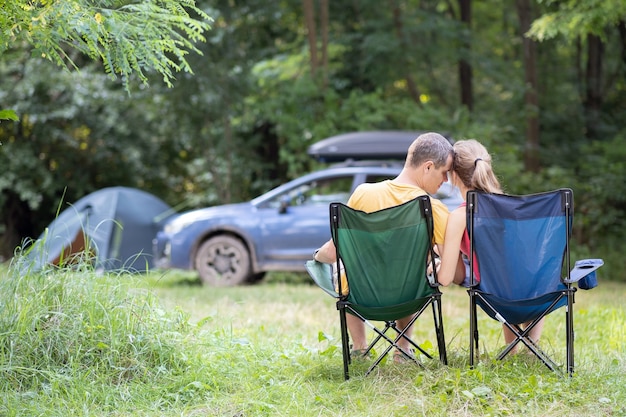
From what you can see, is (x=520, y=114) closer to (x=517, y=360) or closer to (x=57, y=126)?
(x=57, y=126)

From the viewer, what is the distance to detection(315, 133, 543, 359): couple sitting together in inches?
163

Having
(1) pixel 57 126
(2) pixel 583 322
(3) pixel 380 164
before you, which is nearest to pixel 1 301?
(2) pixel 583 322

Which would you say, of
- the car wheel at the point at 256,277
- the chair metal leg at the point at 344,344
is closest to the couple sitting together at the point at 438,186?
the chair metal leg at the point at 344,344

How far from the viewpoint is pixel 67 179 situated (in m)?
17.3

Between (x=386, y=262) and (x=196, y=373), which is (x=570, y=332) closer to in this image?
(x=386, y=262)

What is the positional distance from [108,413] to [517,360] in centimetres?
203

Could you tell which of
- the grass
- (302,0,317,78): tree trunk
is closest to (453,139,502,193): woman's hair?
the grass

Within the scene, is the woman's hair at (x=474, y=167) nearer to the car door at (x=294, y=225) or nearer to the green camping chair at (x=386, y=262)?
the green camping chair at (x=386, y=262)

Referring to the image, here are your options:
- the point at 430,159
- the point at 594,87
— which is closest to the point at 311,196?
the point at 430,159

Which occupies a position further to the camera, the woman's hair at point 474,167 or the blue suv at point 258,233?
the blue suv at point 258,233

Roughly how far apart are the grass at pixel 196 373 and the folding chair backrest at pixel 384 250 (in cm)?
40

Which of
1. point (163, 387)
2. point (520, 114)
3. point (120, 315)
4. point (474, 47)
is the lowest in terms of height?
point (163, 387)

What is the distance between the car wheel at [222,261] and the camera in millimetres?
10047

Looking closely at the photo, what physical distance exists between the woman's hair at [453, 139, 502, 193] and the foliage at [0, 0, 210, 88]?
1.51 meters
